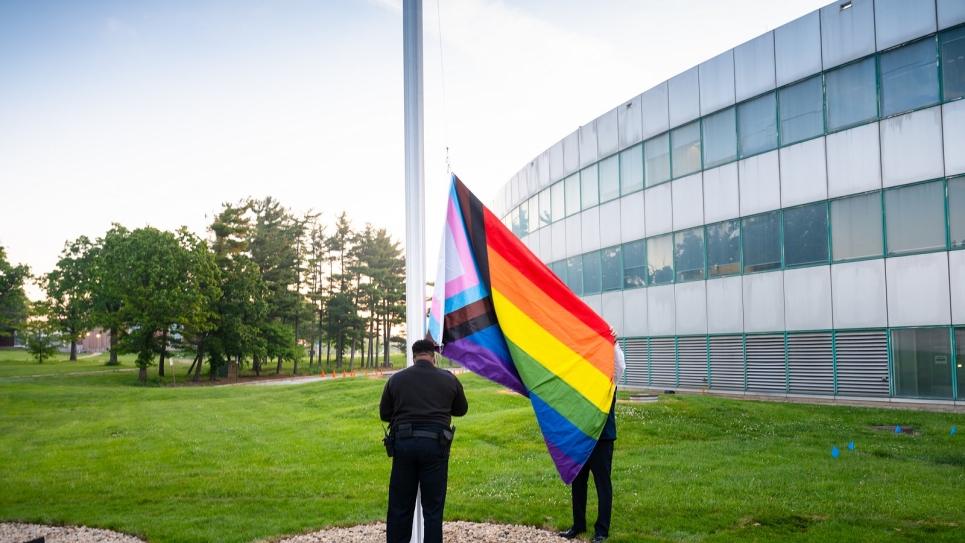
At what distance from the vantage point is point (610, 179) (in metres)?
33.2

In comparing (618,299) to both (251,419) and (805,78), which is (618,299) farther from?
(251,419)

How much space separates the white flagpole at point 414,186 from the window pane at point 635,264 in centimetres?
2509

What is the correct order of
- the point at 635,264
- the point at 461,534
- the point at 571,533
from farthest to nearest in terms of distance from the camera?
the point at 635,264 → the point at 461,534 → the point at 571,533

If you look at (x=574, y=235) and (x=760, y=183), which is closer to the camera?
(x=760, y=183)

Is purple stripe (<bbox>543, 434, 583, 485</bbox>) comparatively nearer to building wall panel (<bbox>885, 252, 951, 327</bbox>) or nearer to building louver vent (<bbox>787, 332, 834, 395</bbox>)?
building wall panel (<bbox>885, 252, 951, 327</bbox>)

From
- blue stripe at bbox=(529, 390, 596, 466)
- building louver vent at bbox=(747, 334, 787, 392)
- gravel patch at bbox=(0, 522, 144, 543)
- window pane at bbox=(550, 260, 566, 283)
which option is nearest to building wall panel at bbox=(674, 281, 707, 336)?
building louver vent at bbox=(747, 334, 787, 392)

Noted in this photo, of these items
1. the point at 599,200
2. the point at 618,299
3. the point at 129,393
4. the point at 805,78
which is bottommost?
the point at 129,393

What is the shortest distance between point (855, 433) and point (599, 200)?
19.4 m

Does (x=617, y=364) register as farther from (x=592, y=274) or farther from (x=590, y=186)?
(x=590, y=186)

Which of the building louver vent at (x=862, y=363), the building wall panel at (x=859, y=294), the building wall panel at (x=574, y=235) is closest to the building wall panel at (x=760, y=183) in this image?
the building wall panel at (x=859, y=294)

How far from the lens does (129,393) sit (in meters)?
39.0

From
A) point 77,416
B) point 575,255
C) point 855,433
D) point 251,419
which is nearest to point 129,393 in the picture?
point 77,416

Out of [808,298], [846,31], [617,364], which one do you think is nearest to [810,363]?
[808,298]

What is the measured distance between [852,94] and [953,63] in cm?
296
